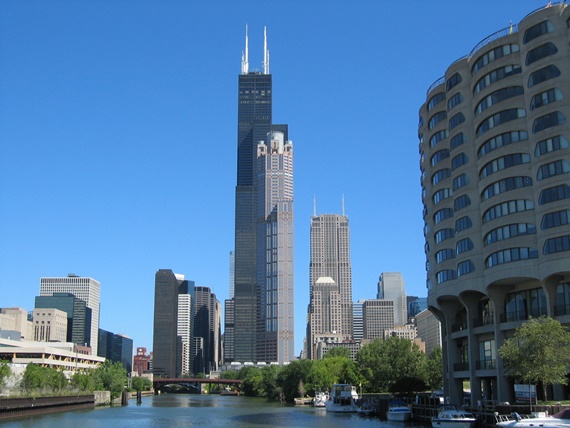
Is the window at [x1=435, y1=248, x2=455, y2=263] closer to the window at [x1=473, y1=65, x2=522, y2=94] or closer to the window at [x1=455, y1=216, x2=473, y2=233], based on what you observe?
the window at [x1=455, y1=216, x2=473, y2=233]

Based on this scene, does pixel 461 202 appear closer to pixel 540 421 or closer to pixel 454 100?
pixel 454 100

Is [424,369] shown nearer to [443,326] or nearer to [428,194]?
[443,326]

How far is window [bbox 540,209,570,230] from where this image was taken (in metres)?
97.7

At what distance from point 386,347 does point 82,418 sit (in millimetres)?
79962

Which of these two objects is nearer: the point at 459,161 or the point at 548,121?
the point at 548,121

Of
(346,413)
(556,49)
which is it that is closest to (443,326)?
(346,413)

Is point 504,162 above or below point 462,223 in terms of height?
above

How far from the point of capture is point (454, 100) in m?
124

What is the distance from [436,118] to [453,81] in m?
8.90

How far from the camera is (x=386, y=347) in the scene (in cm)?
18300

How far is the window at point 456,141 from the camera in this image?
12025 centimetres

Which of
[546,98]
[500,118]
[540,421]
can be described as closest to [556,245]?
[546,98]

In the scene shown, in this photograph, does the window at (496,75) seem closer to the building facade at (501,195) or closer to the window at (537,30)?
the building facade at (501,195)

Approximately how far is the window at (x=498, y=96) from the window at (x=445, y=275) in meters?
26.8
